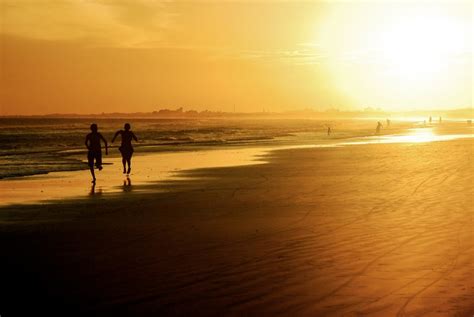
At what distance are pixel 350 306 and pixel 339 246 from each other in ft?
10.5

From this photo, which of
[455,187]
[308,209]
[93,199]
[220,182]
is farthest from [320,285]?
[220,182]

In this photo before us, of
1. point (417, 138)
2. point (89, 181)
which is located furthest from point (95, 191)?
point (417, 138)

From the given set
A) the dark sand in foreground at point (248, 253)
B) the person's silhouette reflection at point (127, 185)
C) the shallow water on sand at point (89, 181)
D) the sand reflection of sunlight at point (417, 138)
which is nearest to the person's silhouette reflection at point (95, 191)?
the shallow water on sand at point (89, 181)

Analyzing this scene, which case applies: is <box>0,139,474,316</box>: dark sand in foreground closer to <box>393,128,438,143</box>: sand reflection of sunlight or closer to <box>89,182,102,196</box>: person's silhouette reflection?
<box>89,182,102,196</box>: person's silhouette reflection

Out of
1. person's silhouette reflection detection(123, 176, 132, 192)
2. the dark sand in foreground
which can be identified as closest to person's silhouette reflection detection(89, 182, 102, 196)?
person's silhouette reflection detection(123, 176, 132, 192)

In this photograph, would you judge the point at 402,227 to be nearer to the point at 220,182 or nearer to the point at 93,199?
the point at 93,199

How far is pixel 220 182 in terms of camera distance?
2109 centimetres

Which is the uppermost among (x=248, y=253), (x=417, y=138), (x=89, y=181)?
(x=248, y=253)

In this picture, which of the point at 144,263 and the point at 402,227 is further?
the point at 402,227

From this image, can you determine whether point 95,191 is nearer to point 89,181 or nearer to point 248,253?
point 89,181

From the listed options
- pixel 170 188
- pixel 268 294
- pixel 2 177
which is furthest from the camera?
pixel 2 177

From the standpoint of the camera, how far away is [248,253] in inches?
374

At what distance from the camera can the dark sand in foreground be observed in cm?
702

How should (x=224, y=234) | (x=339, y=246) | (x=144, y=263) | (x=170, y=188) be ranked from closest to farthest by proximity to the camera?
(x=144, y=263)
(x=339, y=246)
(x=224, y=234)
(x=170, y=188)
